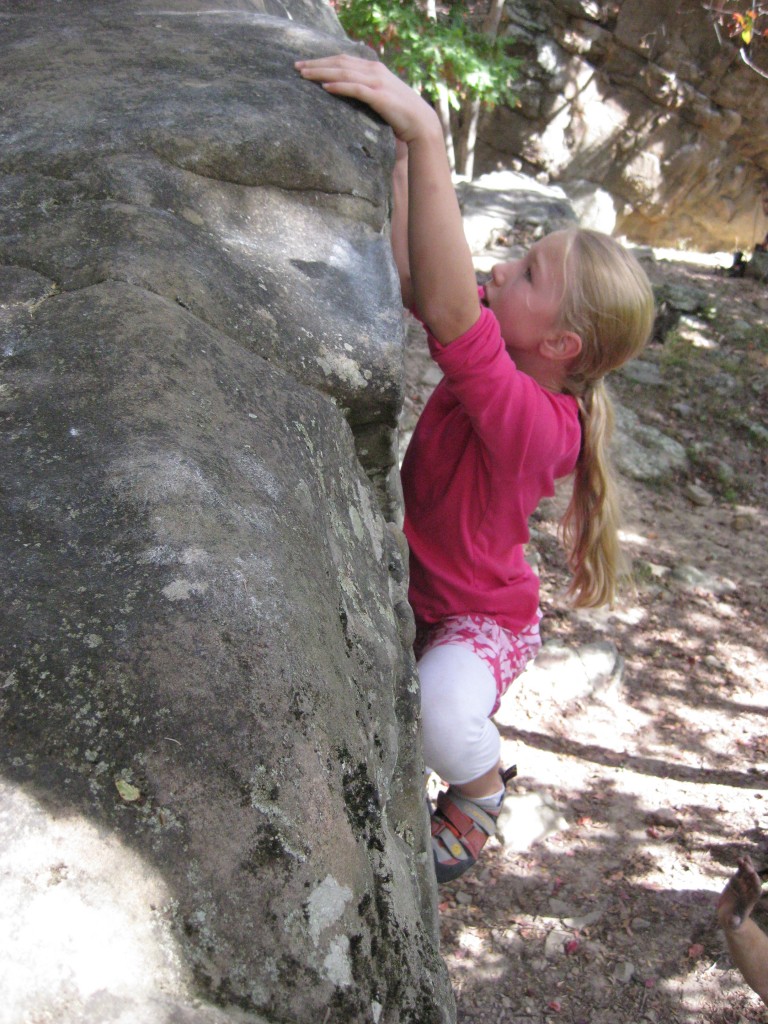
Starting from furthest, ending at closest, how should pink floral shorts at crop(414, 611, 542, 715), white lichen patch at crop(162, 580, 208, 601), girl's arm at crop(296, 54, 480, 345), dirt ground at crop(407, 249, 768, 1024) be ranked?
dirt ground at crop(407, 249, 768, 1024)
pink floral shorts at crop(414, 611, 542, 715)
girl's arm at crop(296, 54, 480, 345)
white lichen patch at crop(162, 580, 208, 601)

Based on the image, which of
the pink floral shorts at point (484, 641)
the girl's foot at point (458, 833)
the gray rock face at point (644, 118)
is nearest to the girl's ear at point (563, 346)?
the pink floral shorts at point (484, 641)

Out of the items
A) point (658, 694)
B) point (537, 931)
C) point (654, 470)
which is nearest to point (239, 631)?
point (537, 931)

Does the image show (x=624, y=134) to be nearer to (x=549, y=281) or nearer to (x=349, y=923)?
(x=549, y=281)

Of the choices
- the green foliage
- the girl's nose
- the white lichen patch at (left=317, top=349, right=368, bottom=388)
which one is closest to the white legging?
the white lichen patch at (left=317, top=349, right=368, bottom=388)

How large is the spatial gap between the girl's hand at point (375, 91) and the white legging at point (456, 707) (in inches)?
44.3

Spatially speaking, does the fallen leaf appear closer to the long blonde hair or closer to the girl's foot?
the girl's foot

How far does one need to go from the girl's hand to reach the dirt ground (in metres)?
2.35

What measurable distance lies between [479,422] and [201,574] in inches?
39.5

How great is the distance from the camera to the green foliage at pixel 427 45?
29.9ft

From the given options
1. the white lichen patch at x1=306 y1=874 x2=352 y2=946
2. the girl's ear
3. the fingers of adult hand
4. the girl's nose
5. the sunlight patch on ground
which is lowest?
the sunlight patch on ground

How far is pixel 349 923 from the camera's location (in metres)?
0.95

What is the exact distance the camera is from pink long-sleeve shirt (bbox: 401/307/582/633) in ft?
6.31

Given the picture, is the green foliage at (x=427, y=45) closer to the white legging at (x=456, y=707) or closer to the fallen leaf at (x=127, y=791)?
the white legging at (x=456, y=707)

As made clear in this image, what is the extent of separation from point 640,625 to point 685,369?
3595 mm
